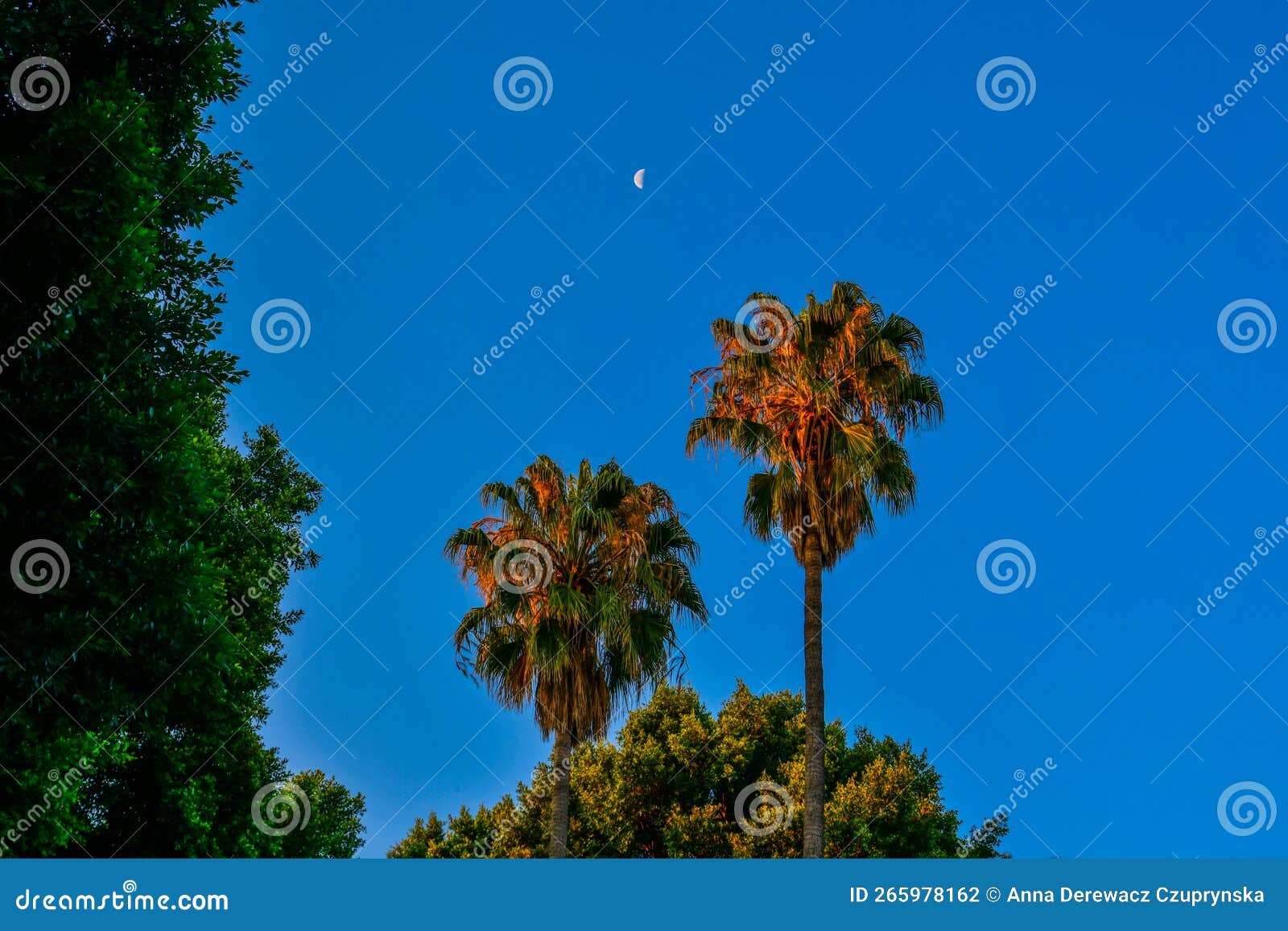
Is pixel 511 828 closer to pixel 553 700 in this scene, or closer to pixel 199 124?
A: pixel 553 700

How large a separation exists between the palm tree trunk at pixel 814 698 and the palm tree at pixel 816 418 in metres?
0.03

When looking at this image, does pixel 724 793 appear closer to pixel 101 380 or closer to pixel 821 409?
pixel 821 409

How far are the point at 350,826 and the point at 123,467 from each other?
66.8ft

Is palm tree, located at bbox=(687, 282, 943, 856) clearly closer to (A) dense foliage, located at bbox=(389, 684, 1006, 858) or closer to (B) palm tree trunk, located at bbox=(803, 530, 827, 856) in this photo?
(B) palm tree trunk, located at bbox=(803, 530, 827, 856)

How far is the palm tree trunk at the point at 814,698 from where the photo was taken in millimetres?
18641

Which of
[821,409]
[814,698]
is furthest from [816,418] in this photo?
[814,698]

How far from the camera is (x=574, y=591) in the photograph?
66.8 feet

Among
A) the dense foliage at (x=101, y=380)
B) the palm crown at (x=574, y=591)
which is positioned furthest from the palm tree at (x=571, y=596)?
the dense foliage at (x=101, y=380)

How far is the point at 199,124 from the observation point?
469 inches

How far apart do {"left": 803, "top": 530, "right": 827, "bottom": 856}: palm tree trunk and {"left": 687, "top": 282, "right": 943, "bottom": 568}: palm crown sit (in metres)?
0.44

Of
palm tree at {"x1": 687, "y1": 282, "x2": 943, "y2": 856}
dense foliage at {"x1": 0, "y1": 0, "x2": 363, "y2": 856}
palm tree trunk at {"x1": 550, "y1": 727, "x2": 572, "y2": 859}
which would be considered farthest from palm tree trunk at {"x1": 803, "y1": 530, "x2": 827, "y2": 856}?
dense foliage at {"x1": 0, "y1": 0, "x2": 363, "y2": 856}

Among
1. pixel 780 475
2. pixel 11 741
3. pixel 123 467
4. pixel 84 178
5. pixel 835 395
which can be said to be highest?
pixel 835 395

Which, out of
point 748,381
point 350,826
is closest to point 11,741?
point 748,381

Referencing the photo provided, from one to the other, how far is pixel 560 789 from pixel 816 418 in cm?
820
